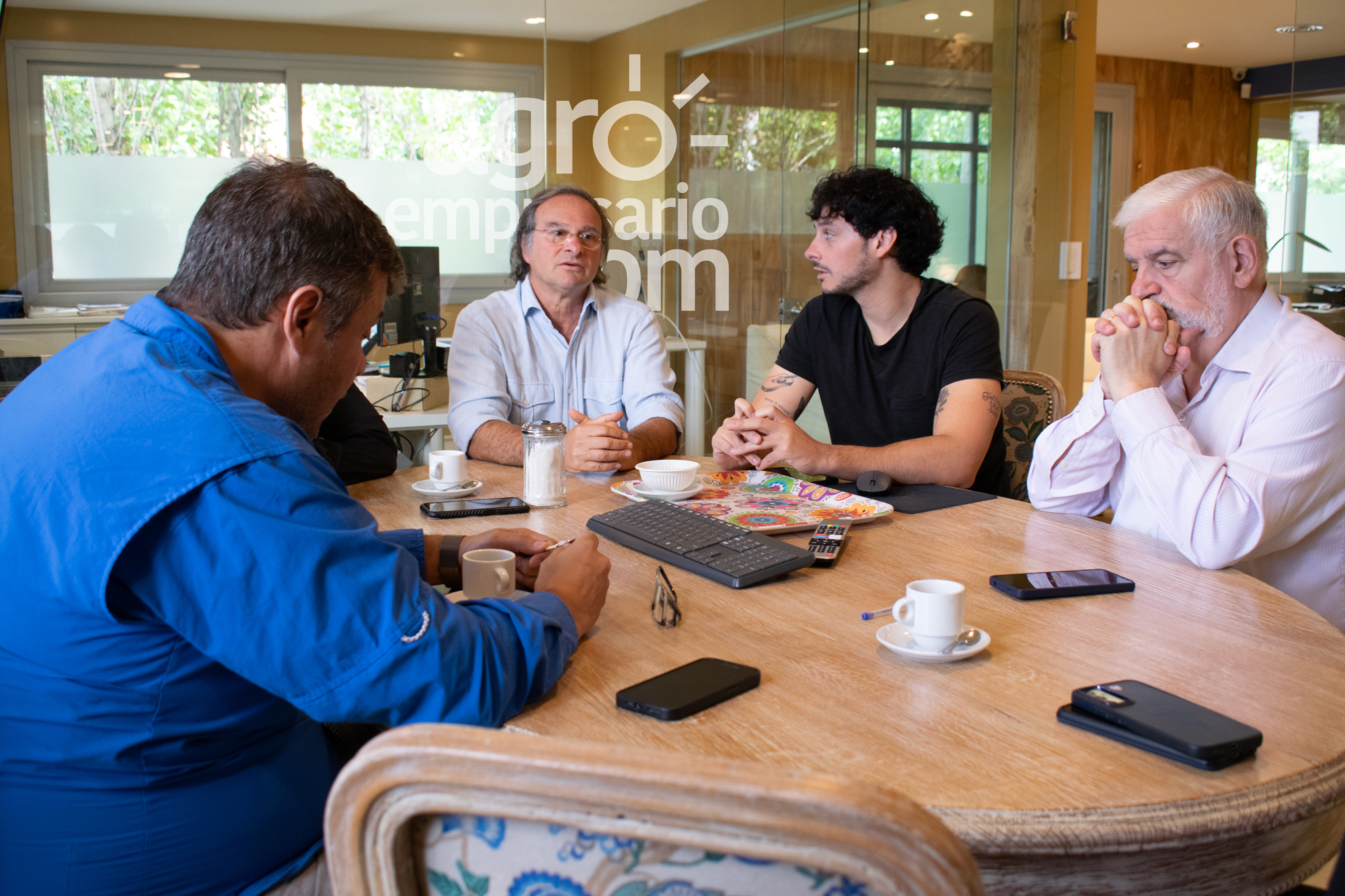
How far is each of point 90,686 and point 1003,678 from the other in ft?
2.93

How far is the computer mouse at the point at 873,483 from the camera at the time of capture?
6.30ft

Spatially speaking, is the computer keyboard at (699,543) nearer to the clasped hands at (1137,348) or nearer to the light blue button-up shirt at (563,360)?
the clasped hands at (1137,348)

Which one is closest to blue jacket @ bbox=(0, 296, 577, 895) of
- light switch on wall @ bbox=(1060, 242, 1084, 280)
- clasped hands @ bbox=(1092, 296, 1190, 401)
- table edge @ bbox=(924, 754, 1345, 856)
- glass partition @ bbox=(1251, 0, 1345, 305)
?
table edge @ bbox=(924, 754, 1345, 856)

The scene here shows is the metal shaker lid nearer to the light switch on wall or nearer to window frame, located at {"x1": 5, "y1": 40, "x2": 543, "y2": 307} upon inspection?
window frame, located at {"x1": 5, "y1": 40, "x2": 543, "y2": 307}

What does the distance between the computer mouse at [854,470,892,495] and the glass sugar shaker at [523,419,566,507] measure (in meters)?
0.56

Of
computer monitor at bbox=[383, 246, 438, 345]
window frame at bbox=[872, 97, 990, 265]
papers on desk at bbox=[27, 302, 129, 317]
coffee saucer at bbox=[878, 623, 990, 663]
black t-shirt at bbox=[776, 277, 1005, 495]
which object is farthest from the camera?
window frame at bbox=[872, 97, 990, 265]

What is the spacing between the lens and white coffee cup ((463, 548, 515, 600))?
51.7 inches

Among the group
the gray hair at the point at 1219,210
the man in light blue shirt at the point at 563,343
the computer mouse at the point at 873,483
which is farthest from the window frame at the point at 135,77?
the gray hair at the point at 1219,210

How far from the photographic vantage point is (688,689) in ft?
3.36

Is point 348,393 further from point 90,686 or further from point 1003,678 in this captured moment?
point 1003,678

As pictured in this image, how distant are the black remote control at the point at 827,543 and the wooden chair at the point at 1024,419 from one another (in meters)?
1.03

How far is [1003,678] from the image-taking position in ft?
3.51

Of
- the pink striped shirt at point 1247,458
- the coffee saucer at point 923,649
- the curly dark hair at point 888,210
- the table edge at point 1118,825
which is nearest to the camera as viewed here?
the table edge at point 1118,825

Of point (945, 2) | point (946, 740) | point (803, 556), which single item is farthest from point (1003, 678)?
point (945, 2)
